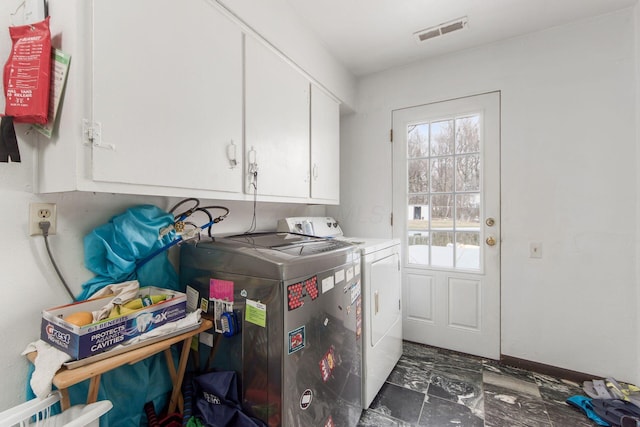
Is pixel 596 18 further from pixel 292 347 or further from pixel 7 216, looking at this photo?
pixel 7 216

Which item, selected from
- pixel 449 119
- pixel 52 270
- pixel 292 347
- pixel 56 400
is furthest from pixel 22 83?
pixel 449 119

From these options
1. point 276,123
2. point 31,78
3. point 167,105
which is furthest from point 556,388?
point 31,78

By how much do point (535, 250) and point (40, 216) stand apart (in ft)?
9.70

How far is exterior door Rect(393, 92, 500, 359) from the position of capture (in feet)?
7.70

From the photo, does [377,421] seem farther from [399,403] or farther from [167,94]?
[167,94]

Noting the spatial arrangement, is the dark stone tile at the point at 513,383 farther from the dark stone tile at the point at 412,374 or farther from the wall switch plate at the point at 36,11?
the wall switch plate at the point at 36,11

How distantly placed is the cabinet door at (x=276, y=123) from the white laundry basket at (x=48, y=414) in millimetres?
1047

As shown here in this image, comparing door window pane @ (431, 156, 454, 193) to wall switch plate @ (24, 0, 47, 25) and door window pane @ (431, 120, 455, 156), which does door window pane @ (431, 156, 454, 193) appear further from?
wall switch plate @ (24, 0, 47, 25)

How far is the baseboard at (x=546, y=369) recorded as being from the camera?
2.04m

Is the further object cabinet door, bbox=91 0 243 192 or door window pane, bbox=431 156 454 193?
door window pane, bbox=431 156 454 193

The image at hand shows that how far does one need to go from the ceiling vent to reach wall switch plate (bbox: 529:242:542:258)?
1.73m

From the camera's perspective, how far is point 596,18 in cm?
200

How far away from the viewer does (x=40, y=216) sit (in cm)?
106

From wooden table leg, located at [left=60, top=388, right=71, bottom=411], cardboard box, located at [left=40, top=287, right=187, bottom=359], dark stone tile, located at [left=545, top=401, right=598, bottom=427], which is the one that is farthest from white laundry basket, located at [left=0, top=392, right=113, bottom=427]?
dark stone tile, located at [left=545, top=401, right=598, bottom=427]
